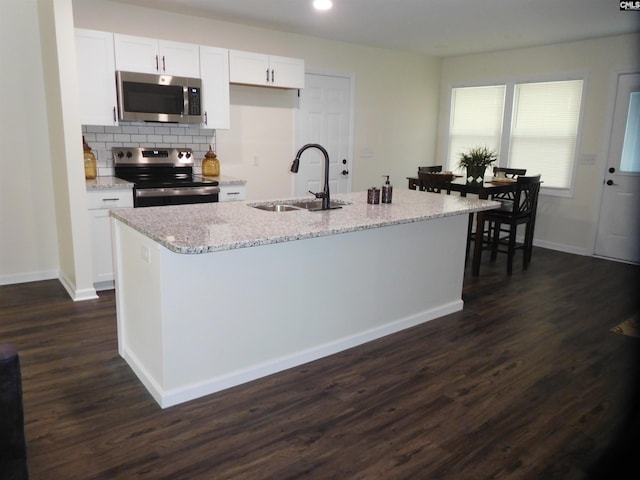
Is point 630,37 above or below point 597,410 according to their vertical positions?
above

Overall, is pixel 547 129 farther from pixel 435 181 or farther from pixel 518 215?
pixel 435 181

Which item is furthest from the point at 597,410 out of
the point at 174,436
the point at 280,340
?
the point at 174,436

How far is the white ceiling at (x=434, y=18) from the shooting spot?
402 centimetres

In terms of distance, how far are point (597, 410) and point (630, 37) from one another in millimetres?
4535

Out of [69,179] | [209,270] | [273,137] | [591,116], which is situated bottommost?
[209,270]

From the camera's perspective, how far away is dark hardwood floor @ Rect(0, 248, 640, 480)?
192 centimetres

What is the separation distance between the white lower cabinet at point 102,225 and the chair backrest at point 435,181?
298 centimetres

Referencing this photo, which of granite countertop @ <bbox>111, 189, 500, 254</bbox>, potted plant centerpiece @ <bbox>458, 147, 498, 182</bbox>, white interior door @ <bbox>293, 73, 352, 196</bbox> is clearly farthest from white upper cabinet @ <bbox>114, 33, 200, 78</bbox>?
potted plant centerpiece @ <bbox>458, 147, 498, 182</bbox>

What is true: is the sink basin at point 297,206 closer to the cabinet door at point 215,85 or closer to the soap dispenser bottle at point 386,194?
the soap dispenser bottle at point 386,194

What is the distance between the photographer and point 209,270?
230 cm

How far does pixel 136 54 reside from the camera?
3.92 meters

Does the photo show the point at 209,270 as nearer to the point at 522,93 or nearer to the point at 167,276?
the point at 167,276

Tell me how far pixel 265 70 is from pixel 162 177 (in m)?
1.51

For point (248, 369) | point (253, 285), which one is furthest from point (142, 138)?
point (248, 369)
